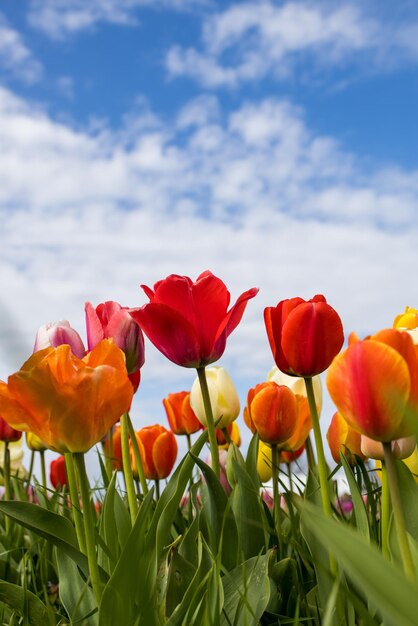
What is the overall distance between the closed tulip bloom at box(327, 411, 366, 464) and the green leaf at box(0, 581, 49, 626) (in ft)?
2.86

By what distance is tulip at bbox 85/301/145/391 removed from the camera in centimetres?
179

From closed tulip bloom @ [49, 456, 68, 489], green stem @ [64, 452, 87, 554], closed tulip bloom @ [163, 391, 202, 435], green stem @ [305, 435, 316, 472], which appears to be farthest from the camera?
closed tulip bloom @ [49, 456, 68, 489]

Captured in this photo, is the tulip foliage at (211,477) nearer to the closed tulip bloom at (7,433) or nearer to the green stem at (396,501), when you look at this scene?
the green stem at (396,501)

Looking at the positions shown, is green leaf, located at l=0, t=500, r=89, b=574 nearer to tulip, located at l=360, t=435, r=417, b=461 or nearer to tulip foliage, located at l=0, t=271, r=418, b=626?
tulip foliage, located at l=0, t=271, r=418, b=626

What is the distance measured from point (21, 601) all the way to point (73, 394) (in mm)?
671

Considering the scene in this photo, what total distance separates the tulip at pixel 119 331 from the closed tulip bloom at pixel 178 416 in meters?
1.17

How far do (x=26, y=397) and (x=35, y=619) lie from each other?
0.70m

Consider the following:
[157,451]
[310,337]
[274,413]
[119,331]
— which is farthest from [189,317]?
[157,451]

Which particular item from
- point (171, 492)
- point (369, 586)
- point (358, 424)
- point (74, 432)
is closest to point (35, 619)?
point (171, 492)

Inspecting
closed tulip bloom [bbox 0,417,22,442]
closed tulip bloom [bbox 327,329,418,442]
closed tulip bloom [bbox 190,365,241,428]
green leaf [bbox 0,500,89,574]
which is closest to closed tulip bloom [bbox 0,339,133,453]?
green leaf [bbox 0,500,89,574]

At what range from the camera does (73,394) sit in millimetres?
1254

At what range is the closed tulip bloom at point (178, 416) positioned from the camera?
9.87 ft

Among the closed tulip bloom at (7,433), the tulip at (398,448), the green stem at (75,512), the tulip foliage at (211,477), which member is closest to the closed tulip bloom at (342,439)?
the tulip foliage at (211,477)

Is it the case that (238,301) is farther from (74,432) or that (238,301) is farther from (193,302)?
(74,432)
